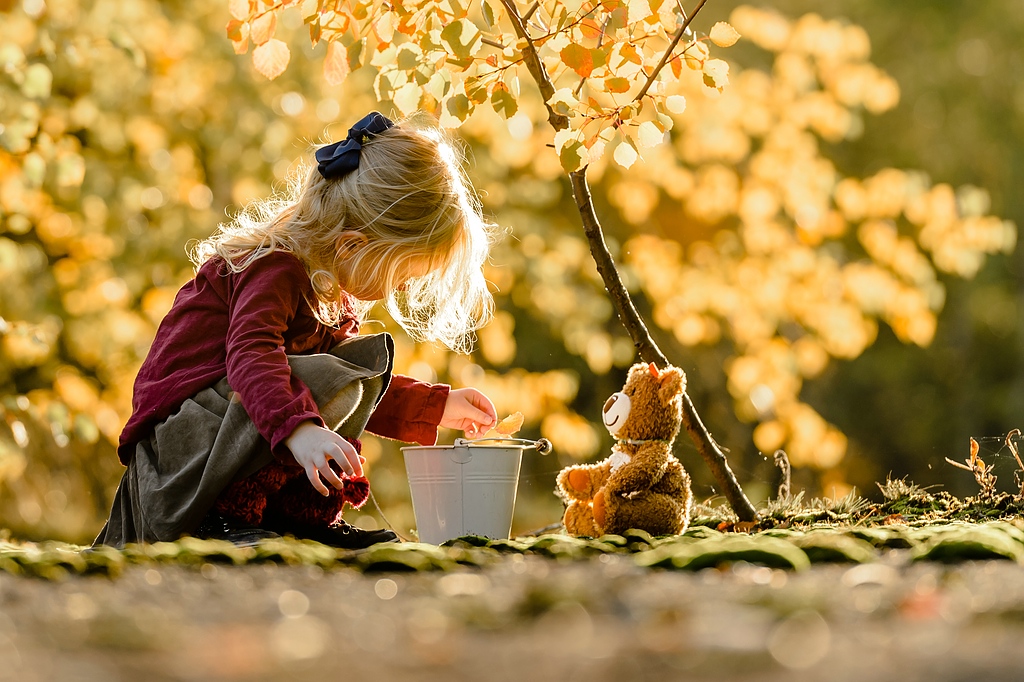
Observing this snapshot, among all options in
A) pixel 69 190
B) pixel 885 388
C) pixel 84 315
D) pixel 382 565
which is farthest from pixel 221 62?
pixel 885 388

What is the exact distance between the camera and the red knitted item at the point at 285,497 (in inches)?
69.4

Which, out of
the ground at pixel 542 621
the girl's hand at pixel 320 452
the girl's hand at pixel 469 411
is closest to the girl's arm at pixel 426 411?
the girl's hand at pixel 469 411

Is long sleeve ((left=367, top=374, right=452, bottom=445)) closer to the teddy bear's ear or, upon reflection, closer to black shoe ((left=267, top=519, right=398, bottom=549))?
black shoe ((left=267, top=519, right=398, bottom=549))

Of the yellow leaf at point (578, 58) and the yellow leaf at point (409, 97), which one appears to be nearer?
the yellow leaf at point (578, 58)

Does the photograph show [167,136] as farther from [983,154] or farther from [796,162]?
[983,154]

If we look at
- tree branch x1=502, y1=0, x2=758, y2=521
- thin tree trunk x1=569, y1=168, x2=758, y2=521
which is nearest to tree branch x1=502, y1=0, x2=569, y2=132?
tree branch x1=502, y1=0, x2=758, y2=521

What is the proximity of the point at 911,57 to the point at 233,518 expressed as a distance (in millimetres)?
10359

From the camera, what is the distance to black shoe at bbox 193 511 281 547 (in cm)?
172

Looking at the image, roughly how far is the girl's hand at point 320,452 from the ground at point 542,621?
508 millimetres

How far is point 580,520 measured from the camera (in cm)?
189

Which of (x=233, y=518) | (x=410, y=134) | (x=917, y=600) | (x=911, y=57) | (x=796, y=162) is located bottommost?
(x=233, y=518)

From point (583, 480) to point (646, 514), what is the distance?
0.21 metres

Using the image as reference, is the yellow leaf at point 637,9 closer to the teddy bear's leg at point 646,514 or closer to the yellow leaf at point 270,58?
the yellow leaf at point 270,58

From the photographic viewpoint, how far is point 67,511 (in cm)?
653
